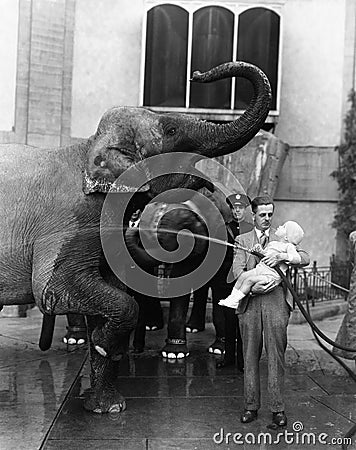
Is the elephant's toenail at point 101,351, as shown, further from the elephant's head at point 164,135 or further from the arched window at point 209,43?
the arched window at point 209,43

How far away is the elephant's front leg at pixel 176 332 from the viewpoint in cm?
736

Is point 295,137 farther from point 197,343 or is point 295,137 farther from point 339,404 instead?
point 339,404

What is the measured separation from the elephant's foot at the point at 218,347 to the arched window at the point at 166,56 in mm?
7035

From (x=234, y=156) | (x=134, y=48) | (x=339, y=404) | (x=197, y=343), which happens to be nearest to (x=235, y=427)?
(x=339, y=404)

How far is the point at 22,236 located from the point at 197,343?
362cm

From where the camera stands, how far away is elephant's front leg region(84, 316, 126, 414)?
536 cm

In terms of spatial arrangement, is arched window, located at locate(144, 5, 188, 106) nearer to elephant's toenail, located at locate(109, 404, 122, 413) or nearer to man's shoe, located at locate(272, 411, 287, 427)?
elephant's toenail, located at locate(109, 404, 122, 413)

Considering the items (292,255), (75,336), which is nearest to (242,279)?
(292,255)

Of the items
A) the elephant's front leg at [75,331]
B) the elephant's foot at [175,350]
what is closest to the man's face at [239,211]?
the elephant's foot at [175,350]

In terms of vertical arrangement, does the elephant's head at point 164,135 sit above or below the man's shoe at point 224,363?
above

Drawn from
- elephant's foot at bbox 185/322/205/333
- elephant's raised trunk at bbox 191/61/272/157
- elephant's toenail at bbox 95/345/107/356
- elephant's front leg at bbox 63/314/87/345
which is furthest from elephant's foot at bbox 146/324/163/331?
elephant's raised trunk at bbox 191/61/272/157

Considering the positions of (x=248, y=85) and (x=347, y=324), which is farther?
(x=248, y=85)

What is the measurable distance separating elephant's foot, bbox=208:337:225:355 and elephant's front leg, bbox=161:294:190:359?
1.17 ft

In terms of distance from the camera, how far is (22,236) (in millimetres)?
5168
